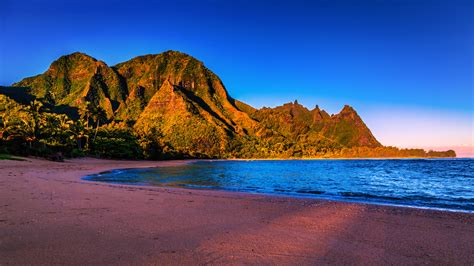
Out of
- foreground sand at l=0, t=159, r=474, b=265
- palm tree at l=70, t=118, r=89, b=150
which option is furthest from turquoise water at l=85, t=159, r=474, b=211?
palm tree at l=70, t=118, r=89, b=150

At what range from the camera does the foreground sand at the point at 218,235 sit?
4.73m

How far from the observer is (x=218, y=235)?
20.2 ft

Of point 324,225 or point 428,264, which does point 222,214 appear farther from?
point 428,264

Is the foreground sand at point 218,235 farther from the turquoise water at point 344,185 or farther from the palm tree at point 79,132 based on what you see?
the palm tree at point 79,132

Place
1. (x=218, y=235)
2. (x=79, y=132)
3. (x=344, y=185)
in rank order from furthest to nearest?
(x=79, y=132) < (x=344, y=185) < (x=218, y=235)

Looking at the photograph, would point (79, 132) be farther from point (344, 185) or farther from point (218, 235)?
point (218, 235)

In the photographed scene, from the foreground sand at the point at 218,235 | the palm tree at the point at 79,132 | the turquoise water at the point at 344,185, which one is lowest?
the turquoise water at the point at 344,185

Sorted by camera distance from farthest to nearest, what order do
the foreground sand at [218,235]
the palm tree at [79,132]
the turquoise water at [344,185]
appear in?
1. the palm tree at [79,132]
2. the turquoise water at [344,185]
3. the foreground sand at [218,235]

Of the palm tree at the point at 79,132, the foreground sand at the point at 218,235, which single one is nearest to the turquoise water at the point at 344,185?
the foreground sand at the point at 218,235

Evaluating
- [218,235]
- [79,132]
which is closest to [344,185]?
[218,235]

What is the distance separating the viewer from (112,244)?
5203mm

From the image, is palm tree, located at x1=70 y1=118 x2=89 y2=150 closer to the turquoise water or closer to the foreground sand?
the turquoise water

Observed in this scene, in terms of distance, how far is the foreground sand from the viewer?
186 inches

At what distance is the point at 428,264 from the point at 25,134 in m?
66.0
